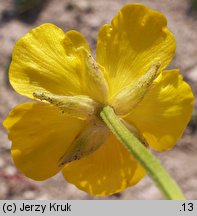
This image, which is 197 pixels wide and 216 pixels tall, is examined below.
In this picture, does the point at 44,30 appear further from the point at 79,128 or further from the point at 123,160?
the point at 123,160

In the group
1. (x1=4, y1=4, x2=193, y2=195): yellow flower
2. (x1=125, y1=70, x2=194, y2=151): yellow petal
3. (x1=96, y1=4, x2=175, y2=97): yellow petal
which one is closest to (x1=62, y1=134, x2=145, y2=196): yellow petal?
(x1=4, y1=4, x2=193, y2=195): yellow flower

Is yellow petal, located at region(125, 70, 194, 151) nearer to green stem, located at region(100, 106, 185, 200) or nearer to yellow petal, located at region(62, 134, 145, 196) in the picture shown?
yellow petal, located at region(62, 134, 145, 196)

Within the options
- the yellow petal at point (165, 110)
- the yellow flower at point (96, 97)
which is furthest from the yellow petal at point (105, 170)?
the yellow petal at point (165, 110)

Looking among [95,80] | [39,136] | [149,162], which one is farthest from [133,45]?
[149,162]

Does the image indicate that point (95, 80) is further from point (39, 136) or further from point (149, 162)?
point (149, 162)

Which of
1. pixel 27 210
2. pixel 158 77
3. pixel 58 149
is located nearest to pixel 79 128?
pixel 58 149

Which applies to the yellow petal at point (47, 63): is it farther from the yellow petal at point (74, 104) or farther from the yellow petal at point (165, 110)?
the yellow petal at point (165, 110)

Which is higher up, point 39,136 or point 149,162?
point 149,162
